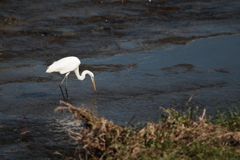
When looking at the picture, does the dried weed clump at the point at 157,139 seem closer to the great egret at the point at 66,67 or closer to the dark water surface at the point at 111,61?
the dark water surface at the point at 111,61

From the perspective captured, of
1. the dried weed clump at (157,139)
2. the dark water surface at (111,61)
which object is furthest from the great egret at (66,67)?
the dried weed clump at (157,139)

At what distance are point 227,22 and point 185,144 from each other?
10406mm

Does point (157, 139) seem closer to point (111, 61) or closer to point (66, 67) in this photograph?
point (66, 67)

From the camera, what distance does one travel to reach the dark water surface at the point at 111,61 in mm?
5875

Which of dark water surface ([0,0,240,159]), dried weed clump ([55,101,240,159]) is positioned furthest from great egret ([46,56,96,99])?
dried weed clump ([55,101,240,159])

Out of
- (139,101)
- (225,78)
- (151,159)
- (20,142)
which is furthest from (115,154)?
(225,78)

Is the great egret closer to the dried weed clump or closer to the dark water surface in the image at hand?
the dark water surface

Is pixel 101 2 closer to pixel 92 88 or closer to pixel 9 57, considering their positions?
pixel 9 57

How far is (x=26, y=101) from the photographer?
275 inches

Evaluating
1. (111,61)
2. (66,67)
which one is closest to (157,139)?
(66,67)

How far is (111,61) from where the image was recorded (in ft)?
31.0

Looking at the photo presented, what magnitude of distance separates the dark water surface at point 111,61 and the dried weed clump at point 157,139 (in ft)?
2.25

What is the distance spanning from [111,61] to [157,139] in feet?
18.3

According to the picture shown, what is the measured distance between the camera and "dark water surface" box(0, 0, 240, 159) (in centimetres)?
588
